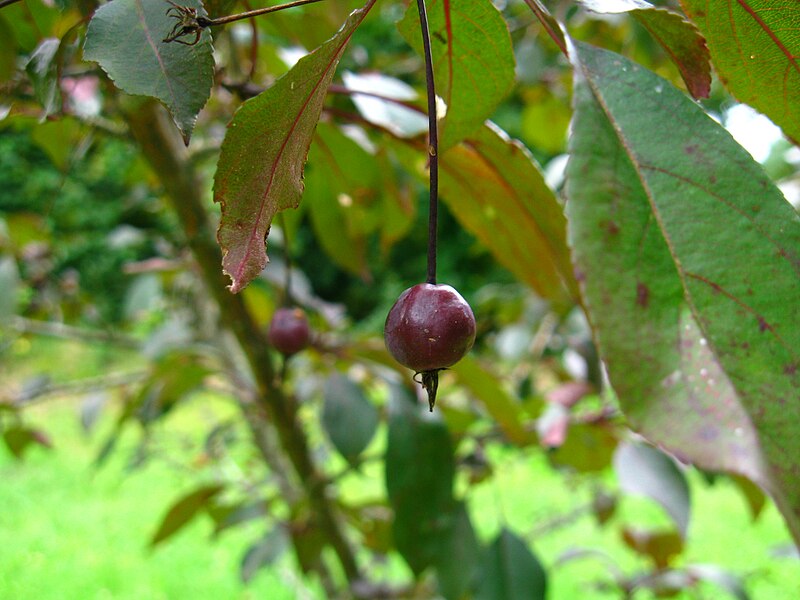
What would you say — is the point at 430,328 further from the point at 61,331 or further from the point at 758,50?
the point at 61,331

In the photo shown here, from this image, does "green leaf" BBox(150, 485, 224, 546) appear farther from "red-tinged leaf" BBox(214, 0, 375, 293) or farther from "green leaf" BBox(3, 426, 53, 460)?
"red-tinged leaf" BBox(214, 0, 375, 293)

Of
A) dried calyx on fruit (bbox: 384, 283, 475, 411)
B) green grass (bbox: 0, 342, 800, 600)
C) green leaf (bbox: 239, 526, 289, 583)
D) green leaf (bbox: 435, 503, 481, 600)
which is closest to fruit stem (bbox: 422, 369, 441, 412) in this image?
dried calyx on fruit (bbox: 384, 283, 475, 411)

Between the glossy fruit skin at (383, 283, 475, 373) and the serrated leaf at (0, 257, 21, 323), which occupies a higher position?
the glossy fruit skin at (383, 283, 475, 373)

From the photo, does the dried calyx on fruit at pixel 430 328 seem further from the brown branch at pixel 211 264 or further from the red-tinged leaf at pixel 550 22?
the brown branch at pixel 211 264

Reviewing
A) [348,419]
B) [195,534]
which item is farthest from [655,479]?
[195,534]

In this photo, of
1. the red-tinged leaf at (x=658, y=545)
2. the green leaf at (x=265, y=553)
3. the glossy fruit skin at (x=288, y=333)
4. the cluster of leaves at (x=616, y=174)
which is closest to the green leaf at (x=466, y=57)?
the cluster of leaves at (x=616, y=174)

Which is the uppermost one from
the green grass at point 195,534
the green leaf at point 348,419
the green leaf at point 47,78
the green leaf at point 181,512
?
the green leaf at point 47,78
